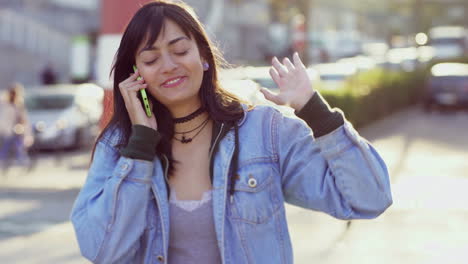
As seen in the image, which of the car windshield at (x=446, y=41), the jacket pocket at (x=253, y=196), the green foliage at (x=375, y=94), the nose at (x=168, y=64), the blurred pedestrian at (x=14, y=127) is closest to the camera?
the jacket pocket at (x=253, y=196)

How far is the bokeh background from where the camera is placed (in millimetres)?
8203

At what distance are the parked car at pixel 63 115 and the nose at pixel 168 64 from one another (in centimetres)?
1652

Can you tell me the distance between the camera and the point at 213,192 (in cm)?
274

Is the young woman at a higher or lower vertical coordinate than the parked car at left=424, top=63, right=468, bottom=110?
higher

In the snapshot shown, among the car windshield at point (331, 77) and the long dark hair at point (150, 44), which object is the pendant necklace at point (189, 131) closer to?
the long dark hair at point (150, 44)

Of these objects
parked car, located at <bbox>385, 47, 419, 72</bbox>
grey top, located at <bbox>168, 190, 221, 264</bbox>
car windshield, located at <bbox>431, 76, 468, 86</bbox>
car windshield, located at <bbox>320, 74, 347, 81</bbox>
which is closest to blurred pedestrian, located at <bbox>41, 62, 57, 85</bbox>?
car windshield, located at <bbox>320, 74, 347, 81</bbox>

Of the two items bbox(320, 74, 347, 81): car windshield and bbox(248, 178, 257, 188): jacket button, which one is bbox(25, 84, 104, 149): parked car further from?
bbox(248, 178, 257, 188): jacket button

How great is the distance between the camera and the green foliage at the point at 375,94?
1842 centimetres

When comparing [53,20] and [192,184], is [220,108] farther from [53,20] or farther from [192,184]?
[53,20]

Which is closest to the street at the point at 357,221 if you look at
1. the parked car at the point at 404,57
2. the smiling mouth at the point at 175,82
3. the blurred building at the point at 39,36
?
the smiling mouth at the point at 175,82

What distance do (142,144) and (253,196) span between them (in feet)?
1.26

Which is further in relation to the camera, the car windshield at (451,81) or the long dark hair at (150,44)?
the car windshield at (451,81)

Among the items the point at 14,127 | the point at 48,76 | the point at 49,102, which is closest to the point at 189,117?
the point at 14,127

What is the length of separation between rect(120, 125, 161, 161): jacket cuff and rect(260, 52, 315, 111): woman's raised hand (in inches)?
15.3
